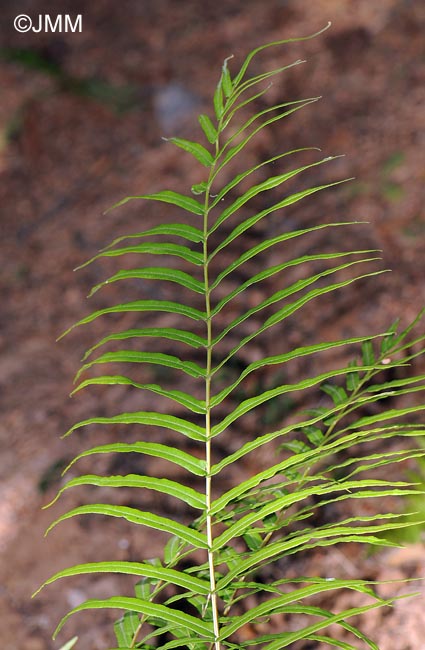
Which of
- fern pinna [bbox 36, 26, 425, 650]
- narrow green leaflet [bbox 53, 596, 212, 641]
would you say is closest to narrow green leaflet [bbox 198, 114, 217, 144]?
fern pinna [bbox 36, 26, 425, 650]

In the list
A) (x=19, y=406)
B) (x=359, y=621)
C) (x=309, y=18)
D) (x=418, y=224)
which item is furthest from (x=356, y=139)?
(x=359, y=621)

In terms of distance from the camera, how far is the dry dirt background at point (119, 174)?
7.81 feet

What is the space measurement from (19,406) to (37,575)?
2.91 feet

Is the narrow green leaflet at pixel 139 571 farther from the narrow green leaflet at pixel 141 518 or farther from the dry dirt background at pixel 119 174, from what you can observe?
the dry dirt background at pixel 119 174

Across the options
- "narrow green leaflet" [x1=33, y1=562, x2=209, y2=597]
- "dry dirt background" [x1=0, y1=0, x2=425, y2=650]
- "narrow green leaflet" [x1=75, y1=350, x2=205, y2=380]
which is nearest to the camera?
"narrow green leaflet" [x1=33, y1=562, x2=209, y2=597]

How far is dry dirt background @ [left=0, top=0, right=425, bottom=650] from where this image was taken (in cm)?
238

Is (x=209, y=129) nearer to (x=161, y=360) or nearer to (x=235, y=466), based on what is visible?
(x=161, y=360)

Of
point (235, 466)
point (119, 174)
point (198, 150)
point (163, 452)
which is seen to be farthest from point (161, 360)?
point (119, 174)

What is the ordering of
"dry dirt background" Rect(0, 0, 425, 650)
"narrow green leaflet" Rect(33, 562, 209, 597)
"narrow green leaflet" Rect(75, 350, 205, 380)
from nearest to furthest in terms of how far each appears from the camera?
1. "narrow green leaflet" Rect(33, 562, 209, 597)
2. "narrow green leaflet" Rect(75, 350, 205, 380)
3. "dry dirt background" Rect(0, 0, 425, 650)

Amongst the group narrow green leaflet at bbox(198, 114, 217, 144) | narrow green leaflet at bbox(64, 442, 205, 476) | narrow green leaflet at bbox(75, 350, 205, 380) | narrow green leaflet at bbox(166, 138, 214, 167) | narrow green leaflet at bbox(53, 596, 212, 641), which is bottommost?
narrow green leaflet at bbox(53, 596, 212, 641)

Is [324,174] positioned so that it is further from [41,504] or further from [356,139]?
[41,504]

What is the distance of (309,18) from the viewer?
4.43m

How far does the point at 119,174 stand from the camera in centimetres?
413

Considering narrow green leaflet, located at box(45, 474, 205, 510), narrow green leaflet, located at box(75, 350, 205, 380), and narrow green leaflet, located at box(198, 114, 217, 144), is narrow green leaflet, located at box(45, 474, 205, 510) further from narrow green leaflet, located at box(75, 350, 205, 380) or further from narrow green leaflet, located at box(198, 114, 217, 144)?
narrow green leaflet, located at box(198, 114, 217, 144)
